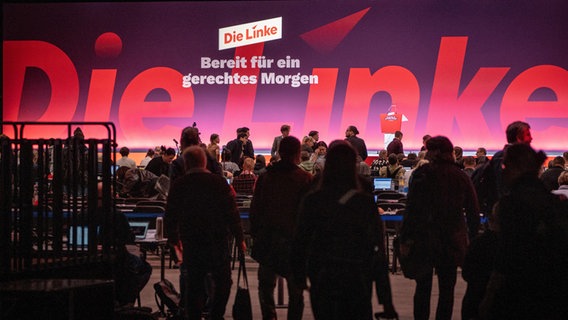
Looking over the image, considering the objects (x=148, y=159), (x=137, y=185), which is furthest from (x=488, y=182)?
(x=148, y=159)

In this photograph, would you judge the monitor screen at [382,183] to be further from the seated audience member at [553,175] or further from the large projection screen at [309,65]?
the large projection screen at [309,65]

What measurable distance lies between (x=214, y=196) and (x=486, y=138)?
13697 mm

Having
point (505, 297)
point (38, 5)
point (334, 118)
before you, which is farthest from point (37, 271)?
point (38, 5)

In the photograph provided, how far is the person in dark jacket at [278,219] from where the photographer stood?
230 inches

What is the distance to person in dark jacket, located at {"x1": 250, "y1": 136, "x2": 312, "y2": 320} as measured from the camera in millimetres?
5836

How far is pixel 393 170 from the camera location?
12.4 metres

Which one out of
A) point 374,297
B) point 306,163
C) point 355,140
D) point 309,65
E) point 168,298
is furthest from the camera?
point 309,65

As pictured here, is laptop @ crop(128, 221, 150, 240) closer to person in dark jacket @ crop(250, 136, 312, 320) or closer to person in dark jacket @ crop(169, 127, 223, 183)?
person in dark jacket @ crop(169, 127, 223, 183)

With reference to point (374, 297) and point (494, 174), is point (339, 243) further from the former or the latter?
point (374, 297)

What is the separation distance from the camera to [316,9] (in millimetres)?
18812

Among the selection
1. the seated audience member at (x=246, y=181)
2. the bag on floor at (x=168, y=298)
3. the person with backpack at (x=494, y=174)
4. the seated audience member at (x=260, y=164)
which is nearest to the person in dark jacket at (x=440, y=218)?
the person with backpack at (x=494, y=174)

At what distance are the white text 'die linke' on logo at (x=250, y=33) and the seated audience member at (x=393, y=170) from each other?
714 cm

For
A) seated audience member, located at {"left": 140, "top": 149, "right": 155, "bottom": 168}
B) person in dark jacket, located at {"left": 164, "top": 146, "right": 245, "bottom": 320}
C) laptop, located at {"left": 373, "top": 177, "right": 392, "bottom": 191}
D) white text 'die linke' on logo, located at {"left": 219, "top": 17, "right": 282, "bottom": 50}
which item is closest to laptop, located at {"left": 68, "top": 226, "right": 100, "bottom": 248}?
person in dark jacket, located at {"left": 164, "top": 146, "right": 245, "bottom": 320}

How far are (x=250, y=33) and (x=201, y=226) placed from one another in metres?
13.6
